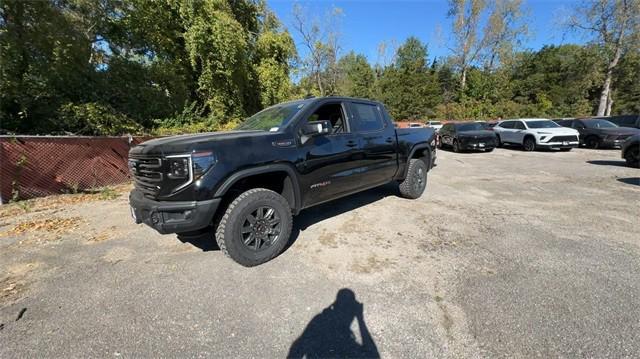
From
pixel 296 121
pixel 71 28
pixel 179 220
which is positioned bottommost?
pixel 179 220

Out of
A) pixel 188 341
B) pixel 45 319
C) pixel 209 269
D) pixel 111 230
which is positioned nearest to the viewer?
pixel 188 341

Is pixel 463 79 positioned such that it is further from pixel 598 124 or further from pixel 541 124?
pixel 541 124

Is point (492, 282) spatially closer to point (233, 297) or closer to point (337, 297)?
point (337, 297)

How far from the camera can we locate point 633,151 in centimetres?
806

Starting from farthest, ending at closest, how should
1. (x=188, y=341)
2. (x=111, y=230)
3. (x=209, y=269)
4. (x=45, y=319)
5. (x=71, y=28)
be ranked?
(x=71, y=28) → (x=111, y=230) → (x=209, y=269) → (x=45, y=319) → (x=188, y=341)

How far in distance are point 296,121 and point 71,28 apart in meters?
9.41

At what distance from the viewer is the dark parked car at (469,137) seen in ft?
42.4

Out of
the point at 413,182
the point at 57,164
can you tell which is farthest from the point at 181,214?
the point at 57,164

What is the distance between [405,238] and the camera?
3809 mm

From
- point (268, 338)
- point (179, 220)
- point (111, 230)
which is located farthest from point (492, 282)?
point (111, 230)

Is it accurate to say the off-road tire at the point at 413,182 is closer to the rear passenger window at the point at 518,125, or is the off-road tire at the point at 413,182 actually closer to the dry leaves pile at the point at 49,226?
the dry leaves pile at the point at 49,226

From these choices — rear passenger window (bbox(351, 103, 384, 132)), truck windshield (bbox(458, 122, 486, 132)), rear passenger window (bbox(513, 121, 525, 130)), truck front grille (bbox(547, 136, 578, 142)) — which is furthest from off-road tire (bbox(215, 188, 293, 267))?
rear passenger window (bbox(513, 121, 525, 130))

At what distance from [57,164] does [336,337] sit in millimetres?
7230

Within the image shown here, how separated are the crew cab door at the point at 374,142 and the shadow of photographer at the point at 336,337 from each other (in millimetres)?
2155
